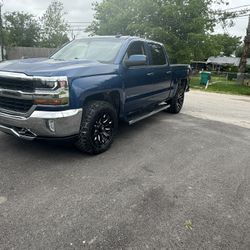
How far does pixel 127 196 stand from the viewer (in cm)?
311

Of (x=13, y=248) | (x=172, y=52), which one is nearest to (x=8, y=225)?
(x=13, y=248)

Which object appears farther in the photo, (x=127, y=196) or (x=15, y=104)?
(x=15, y=104)

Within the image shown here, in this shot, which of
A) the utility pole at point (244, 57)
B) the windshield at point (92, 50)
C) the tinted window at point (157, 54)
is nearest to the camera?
the windshield at point (92, 50)

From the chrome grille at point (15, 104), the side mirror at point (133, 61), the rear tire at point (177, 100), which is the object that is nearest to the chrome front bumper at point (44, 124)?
the chrome grille at point (15, 104)

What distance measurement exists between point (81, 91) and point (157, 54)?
9.72 feet

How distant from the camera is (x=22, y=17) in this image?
5181cm

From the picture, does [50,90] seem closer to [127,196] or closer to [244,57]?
[127,196]

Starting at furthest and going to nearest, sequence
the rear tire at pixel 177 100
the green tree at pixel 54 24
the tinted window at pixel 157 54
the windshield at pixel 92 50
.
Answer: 1. the green tree at pixel 54 24
2. the rear tire at pixel 177 100
3. the tinted window at pixel 157 54
4. the windshield at pixel 92 50

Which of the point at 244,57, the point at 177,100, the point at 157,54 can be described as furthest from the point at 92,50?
the point at 244,57

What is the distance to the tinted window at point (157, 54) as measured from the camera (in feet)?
18.8

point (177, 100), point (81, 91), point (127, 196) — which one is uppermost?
point (81, 91)

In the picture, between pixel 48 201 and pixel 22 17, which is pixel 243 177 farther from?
pixel 22 17

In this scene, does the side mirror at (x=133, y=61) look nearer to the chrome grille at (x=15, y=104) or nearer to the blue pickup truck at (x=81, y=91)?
the blue pickup truck at (x=81, y=91)

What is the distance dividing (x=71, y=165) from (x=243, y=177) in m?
2.48
